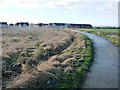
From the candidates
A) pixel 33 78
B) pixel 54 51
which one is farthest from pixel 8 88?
pixel 54 51

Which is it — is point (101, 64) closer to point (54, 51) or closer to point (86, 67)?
point (86, 67)

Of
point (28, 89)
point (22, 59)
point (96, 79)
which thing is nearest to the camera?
point (28, 89)

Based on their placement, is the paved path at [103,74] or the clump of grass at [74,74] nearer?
the clump of grass at [74,74]

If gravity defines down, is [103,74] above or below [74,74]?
below

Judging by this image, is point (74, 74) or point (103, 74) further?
point (103, 74)

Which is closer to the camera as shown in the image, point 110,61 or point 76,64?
point 76,64

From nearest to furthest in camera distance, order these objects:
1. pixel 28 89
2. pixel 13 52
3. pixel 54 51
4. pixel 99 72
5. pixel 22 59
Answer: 1. pixel 28 89
2. pixel 99 72
3. pixel 22 59
4. pixel 13 52
5. pixel 54 51

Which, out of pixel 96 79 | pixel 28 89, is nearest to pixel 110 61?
pixel 96 79

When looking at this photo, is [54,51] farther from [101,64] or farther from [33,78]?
[33,78]

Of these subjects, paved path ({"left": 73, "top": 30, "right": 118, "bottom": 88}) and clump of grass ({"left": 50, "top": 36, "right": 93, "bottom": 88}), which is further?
paved path ({"left": 73, "top": 30, "right": 118, "bottom": 88})

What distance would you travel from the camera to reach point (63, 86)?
47.0 feet

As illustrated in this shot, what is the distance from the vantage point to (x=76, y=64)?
20.1 m

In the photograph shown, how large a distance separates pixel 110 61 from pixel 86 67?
4.16 meters

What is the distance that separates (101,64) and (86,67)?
2.43m
